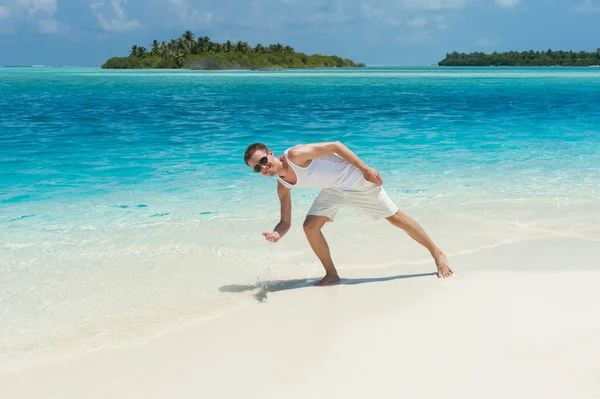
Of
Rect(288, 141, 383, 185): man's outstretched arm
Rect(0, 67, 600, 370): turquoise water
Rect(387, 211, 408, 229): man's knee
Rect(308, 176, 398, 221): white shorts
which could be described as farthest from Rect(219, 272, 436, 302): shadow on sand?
Rect(288, 141, 383, 185): man's outstretched arm

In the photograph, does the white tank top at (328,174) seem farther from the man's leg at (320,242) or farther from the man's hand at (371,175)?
the man's leg at (320,242)

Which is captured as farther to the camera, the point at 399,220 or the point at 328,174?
the point at 399,220

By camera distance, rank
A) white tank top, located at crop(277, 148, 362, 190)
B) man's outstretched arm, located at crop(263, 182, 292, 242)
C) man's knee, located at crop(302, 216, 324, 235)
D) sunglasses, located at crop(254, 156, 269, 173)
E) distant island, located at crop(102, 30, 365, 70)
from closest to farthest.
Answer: sunglasses, located at crop(254, 156, 269, 173) → white tank top, located at crop(277, 148, 362, 190) → man's outstretched arm, located at crop(263, 182, 292, 242) → man's knee, located at crop(302, 216, 324, 235) → distant island, located at crop(102, 30, 365, 70)

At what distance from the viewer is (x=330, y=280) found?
4645 millimetres

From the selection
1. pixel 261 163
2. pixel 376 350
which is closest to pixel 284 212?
pixel 261 163

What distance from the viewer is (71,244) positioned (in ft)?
19.2

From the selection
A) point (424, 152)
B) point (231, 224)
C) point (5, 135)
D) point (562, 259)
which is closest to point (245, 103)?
point (5, 135)

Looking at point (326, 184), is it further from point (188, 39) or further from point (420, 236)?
point (188, 39)

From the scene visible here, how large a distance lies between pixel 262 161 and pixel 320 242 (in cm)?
95

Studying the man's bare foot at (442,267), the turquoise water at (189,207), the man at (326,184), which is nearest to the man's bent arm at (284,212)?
the man at (326,184)

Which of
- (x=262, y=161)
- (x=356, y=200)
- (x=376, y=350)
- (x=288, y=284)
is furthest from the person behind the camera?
(x=288, y=284)

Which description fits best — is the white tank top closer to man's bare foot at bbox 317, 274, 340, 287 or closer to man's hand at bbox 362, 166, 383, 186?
man's hand at bbox 362, 166, 383, 186

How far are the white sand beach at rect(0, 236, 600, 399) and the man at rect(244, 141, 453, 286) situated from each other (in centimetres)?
41

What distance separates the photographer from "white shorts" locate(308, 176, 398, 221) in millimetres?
4441
